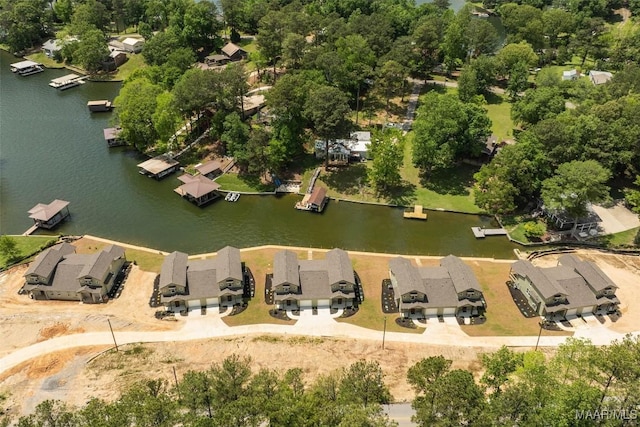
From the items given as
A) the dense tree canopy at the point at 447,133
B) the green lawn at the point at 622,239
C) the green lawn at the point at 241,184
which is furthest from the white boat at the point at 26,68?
the green lawn at the point at 622,239

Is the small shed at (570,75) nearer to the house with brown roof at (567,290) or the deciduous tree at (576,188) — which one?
the deciduous tree at (576,188)

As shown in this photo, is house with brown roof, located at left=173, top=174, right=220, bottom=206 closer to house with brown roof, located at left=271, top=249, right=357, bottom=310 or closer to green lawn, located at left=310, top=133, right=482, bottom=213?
green lawn, located at left=310, top=133, right=482, bottom=213

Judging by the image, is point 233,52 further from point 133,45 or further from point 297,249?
point 297,249

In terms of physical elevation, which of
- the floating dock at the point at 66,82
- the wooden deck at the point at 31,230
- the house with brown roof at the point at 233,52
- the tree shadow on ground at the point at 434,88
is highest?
the house with brown roof at the point at 233,52

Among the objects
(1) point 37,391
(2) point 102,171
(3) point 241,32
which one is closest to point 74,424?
(1) point 37,391

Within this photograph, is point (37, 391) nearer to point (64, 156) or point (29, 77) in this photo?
point (64, 156)

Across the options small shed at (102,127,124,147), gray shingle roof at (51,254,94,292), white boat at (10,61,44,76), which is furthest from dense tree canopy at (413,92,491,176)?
white boat at (10,61,44,76)
